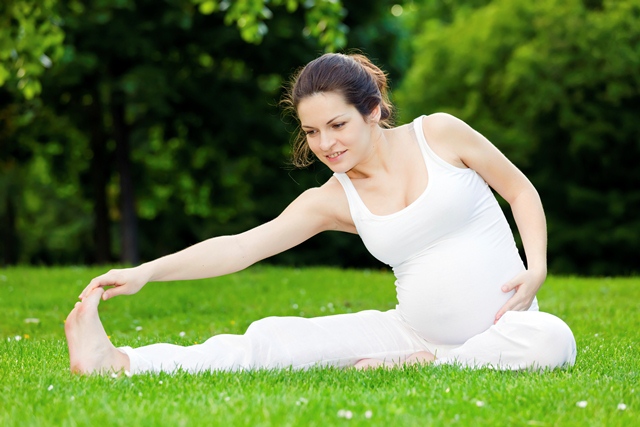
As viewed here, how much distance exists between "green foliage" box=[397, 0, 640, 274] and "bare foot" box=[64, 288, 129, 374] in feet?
71.4

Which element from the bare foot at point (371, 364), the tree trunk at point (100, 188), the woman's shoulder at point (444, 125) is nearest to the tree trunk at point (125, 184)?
the tree trunk at point (100, 188)

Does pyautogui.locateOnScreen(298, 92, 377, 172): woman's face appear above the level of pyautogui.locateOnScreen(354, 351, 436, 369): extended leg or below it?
above

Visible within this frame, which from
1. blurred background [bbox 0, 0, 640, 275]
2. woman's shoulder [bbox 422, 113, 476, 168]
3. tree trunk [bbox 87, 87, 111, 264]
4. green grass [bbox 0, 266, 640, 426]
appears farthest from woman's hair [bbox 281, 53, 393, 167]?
tree trunk [bbox 87, 87, 111, 264]

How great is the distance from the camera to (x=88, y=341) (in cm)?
442

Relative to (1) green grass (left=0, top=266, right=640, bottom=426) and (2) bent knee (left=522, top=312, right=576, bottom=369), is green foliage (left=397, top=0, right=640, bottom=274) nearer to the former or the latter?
(1) green grass (left=0, top=266, right=640, bottom=426)

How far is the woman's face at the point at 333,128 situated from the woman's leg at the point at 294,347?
0.94 metres

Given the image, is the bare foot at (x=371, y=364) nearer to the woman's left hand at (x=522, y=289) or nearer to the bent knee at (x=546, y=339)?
the woman's left hand at (x=522, y=289)

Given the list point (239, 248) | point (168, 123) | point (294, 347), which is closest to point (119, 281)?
point (239, 248)

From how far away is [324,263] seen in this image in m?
25.6

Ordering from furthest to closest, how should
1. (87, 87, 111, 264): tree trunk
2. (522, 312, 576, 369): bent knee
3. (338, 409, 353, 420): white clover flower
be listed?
(87, 87, 111, 264): tree trunk → (522, 312, 576, 369): bent knee → (338, 409, 353, 420): white clover flower

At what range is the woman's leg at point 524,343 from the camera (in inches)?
179

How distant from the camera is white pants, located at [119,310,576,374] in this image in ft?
15.0

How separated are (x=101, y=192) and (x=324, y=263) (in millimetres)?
7447

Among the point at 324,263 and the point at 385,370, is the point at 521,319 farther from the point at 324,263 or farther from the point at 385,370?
the point at 324,263
